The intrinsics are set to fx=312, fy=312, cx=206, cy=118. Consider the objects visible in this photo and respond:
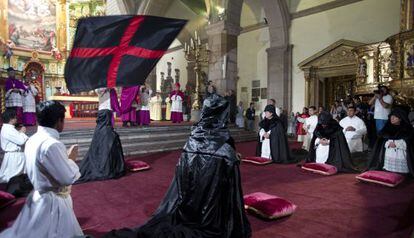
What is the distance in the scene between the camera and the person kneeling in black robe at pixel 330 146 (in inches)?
276

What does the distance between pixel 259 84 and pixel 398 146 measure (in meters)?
12.8

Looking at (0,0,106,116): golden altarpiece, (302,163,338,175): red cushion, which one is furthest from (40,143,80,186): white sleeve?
(0,0,106,116): golden altarpiece

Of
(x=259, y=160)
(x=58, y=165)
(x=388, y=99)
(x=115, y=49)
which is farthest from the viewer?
(x=388, y=99)

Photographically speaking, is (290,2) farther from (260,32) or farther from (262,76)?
(262,76)

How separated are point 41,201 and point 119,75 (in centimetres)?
157

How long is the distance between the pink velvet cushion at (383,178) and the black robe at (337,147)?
1.06 meters

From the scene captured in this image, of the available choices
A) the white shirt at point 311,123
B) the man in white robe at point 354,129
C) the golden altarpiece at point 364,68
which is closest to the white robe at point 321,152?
the man in white robe at point 354,129

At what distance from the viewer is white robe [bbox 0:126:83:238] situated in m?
2.38

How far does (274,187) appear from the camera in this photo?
5.57 m

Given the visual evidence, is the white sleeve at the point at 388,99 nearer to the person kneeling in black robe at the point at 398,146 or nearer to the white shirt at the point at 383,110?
the white shirt at the point at 383,110

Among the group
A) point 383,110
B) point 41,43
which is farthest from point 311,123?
Result: point 41,43

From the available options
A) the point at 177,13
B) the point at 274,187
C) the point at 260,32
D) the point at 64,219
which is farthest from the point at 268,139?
the point at 177,13

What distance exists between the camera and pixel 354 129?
798cm

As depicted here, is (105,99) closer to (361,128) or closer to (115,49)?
(115,49)
